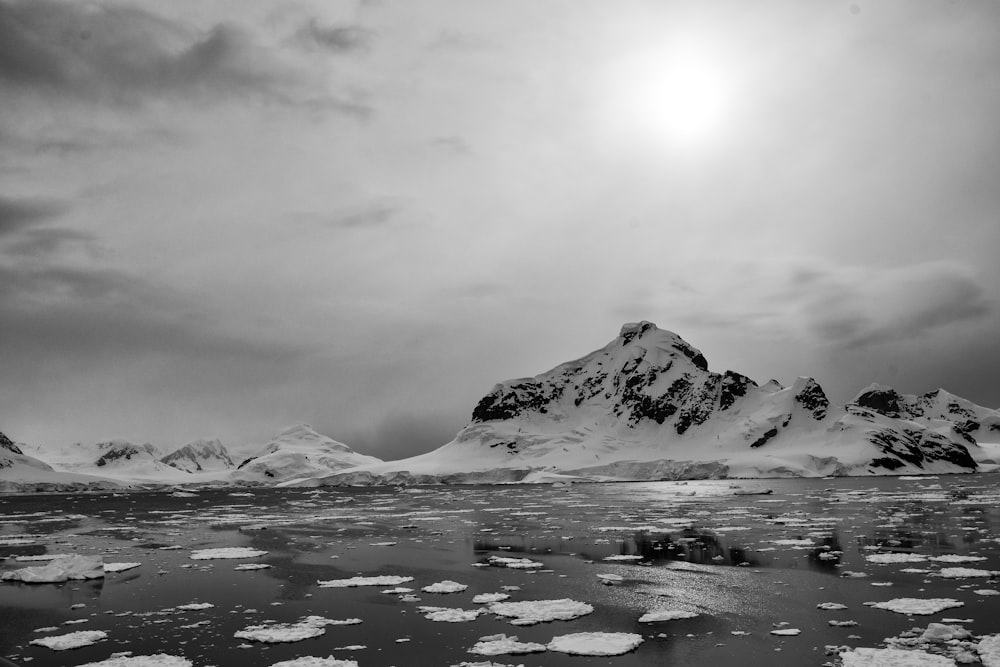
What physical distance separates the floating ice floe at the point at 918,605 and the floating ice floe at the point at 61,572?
26.7 metres

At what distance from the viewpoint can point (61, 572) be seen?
23.8m

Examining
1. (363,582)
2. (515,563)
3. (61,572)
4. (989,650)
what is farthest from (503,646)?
(61,572)

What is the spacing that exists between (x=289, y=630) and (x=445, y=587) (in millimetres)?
6199

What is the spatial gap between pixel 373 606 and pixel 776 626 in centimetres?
1075

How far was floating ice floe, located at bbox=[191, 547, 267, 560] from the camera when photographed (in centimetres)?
2923

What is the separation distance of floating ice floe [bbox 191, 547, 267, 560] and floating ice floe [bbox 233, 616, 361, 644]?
48.6ft

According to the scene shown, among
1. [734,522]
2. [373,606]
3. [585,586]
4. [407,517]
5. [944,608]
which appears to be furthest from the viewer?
[407,517]

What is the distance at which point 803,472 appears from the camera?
152250 mm

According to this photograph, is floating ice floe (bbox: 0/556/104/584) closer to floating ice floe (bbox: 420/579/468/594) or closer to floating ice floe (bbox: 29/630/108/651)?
floating ice floe (bbox: 29/630/108/651)

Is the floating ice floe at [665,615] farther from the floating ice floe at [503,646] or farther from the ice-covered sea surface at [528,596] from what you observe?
the floating ice floe at [503,646]

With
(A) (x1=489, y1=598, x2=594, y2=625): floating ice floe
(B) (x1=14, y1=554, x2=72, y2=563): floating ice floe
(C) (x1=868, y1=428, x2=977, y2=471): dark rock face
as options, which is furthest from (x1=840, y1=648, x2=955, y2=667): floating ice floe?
(C) (x1=868, y1=428, x2=977, y2=471): dark rock face

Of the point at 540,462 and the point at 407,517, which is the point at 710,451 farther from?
the point at 407,517

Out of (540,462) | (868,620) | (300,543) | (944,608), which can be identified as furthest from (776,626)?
(540,462)

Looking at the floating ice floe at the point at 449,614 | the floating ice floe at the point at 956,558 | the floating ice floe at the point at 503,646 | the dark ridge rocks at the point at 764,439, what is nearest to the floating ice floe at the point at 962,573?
the floating ice floe at the point at 956,558
